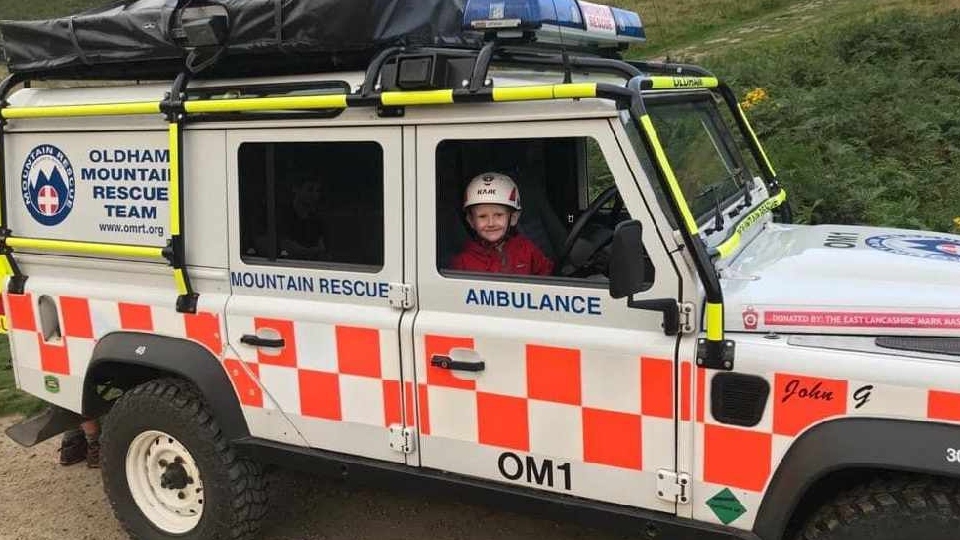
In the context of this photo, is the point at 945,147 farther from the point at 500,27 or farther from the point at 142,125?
the point at 142,125

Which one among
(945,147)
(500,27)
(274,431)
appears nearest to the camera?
(500,27)

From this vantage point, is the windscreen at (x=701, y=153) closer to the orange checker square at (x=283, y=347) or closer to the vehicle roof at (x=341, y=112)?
the vehicle roof at (x=341, y=112)

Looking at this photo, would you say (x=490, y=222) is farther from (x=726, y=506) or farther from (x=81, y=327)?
(x=81, y=327)

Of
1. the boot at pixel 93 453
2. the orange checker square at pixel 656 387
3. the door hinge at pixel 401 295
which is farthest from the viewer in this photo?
the boot at pixel 93 453

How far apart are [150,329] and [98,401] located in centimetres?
56

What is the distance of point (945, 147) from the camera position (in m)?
8.11

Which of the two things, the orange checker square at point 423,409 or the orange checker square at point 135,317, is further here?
the orange checker square at point 135,317

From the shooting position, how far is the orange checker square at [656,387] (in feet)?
9.29

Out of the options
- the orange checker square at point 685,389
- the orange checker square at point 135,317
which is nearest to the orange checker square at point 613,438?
the orange checker square at point 685,389

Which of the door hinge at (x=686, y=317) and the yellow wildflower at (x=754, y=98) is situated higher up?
the yellow wildflower at (x=754, y=98)

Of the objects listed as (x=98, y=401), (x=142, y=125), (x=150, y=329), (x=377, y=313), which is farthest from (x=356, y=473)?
(x=142, y=125)

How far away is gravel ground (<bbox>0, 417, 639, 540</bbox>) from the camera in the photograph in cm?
416

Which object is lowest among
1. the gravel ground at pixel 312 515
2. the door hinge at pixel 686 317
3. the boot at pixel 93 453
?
the gravel ground at pixel 312 515

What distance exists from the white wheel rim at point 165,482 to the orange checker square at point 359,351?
101 centimetres
